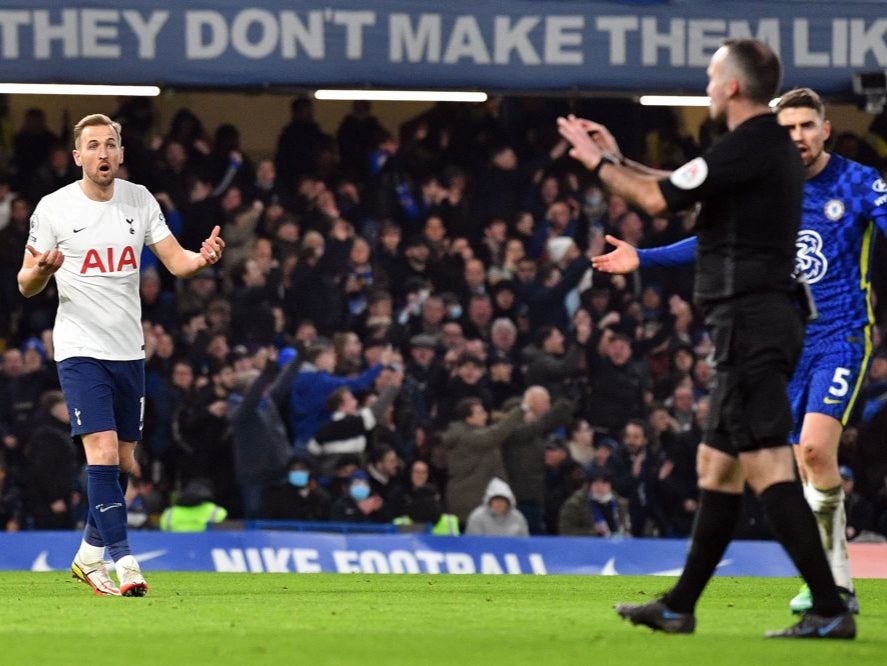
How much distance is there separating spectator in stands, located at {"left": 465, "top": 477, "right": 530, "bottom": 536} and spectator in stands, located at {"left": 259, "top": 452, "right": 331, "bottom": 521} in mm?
1228

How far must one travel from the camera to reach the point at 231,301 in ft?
54.7

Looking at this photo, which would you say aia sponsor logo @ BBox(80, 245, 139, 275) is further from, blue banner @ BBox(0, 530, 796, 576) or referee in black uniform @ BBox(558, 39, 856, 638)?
blue banner @ BBox(0, 530, 796, 576)

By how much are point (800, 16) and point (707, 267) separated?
29.6 ft

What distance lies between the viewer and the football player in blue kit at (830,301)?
315 inches

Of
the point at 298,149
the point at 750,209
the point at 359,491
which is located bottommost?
the point at 359,491

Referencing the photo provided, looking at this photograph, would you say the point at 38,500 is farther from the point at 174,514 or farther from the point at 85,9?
the point at 85,9

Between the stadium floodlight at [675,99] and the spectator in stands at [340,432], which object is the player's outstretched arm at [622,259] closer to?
the stadium floodlight at [675,99]

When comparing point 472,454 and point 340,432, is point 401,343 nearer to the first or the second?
point 340,432

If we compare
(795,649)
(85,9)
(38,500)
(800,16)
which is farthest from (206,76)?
(795,649)

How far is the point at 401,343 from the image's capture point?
16578 mm

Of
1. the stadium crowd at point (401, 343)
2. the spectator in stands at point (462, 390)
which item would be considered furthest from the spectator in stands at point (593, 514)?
the spectator in stands at point (462, 390)

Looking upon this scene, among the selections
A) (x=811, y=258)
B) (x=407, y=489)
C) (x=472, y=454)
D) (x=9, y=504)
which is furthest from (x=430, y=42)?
(x=811, y=258)

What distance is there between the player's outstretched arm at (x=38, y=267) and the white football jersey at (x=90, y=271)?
4.2 inches

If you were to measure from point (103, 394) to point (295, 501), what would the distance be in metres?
6.18
